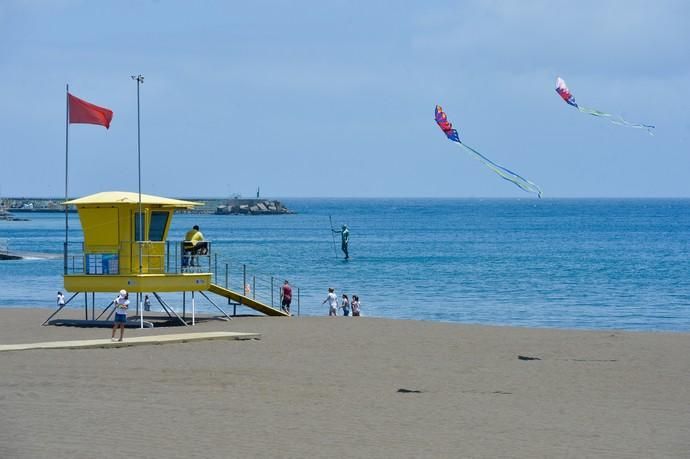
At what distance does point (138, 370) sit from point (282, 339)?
6178mm

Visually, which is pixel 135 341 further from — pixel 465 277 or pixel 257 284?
pixel 465 277

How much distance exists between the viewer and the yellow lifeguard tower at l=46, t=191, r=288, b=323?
2980 cm

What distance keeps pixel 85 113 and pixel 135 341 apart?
879 cm

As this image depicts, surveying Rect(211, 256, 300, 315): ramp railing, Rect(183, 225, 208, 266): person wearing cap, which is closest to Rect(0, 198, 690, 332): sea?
Rect(211, 256, 300, 315): ramp railing

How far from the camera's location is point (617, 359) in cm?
2406

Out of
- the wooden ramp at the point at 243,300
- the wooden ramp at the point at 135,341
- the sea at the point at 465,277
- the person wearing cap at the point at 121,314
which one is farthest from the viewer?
the sea at the point at 465,277

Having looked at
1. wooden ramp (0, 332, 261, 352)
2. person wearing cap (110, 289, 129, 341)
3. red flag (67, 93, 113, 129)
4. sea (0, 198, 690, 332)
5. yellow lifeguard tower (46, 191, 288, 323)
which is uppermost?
red flag (67, 93, 113, 129)

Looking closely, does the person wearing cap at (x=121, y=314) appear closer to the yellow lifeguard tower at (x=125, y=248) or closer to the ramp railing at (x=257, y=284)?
the yellow lifeguard tower at (x=125, y=248)

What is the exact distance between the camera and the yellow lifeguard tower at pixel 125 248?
2980cm

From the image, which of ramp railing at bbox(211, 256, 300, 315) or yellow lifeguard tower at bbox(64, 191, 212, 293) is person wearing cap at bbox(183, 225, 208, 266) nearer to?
yellow lifeguard tower at bbox(64, 191, 212, 293)

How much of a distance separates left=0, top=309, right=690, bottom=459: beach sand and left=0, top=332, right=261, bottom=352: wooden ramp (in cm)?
37

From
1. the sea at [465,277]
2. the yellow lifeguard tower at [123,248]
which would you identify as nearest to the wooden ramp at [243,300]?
the sea at [465,277]

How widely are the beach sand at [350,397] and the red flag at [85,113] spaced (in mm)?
6304

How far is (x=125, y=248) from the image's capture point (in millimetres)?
29922
